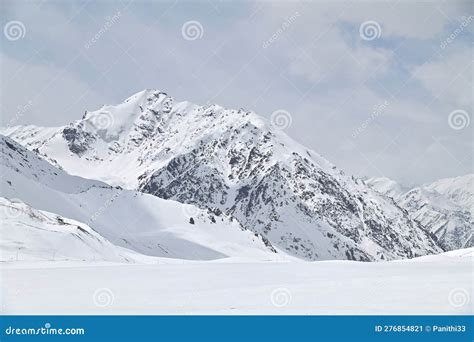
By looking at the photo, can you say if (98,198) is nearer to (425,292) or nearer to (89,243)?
(89,243)

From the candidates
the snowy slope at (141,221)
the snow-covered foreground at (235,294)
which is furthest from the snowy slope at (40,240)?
the snowy slope at (141,221)

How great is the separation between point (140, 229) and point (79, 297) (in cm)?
16030

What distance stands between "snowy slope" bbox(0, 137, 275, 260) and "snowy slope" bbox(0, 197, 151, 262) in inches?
2299

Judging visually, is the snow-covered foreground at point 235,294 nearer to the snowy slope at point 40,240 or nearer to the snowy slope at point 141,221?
the snowy slope at point 40,240

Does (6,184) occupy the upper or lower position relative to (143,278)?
lower

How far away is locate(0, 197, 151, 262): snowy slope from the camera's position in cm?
4381

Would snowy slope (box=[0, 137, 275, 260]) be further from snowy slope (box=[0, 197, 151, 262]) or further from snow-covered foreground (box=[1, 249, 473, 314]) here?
snow-covered foreground (box=[1, 249, 473, 314])

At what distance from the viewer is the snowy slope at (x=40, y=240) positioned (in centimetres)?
4381

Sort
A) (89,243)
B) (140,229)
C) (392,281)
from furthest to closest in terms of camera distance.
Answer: (140,229), (89,243), (392,281)

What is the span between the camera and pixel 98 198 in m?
187

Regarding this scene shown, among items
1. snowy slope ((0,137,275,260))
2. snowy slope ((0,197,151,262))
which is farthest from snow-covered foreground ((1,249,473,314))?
snowy slope ((0,137,275,260))
